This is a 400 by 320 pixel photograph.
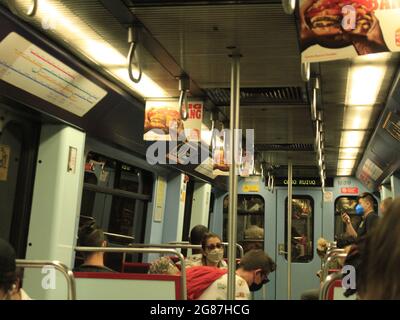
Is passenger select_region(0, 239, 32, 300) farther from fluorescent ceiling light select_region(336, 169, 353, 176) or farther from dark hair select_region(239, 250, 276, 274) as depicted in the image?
fluorescent ceiling light select_region(336, 169, 353, 176)

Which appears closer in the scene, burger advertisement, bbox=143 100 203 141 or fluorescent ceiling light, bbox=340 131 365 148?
burger advertisement, bbox=143 100 203 141

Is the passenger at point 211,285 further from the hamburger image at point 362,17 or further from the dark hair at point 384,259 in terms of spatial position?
the dark hair at point 384,259

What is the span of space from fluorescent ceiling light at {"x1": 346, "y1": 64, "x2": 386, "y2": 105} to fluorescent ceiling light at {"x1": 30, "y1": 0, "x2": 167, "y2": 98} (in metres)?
1.73

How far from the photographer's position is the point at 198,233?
5.22 meters

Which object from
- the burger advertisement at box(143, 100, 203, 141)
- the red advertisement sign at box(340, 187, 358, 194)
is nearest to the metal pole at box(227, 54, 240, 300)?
the burger advertisement at box(143, 100, 203, 141)

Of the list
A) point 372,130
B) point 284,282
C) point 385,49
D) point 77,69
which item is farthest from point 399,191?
point 385,49

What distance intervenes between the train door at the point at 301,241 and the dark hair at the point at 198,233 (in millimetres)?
5827

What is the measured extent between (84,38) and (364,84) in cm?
250

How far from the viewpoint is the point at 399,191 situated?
812 centimetres

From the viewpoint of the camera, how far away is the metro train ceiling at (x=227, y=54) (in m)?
2.86

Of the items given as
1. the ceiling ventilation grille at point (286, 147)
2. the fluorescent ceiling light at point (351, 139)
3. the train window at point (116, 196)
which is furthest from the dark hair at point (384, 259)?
the ceiling ventilation grille at point (286, 147)

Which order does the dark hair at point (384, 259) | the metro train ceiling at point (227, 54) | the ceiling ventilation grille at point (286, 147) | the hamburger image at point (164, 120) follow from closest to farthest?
the dark hair at point (384, 259) < the metro train ceiling at point (227, 54) < the hamburger image at point (164, 120) < the ceiling ventilation grille at point (286, 147)

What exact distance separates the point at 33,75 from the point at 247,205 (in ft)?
26.0

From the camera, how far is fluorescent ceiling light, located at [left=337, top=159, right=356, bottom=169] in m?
9.38
